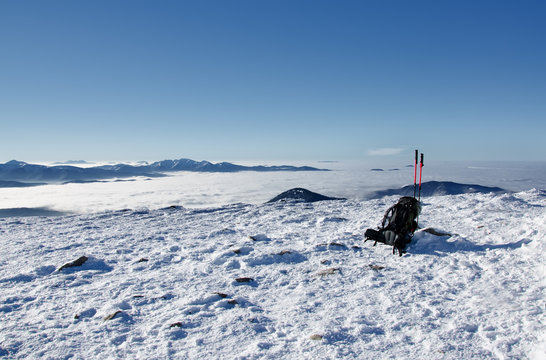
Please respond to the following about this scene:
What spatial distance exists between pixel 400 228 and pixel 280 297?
5283mm

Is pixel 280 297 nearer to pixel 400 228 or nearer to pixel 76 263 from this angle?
pixel 400 228

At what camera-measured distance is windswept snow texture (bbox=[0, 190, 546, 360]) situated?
489 centimetres

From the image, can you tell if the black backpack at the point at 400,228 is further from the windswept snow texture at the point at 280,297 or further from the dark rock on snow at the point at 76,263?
the dark rock on snow at the point at 76,263

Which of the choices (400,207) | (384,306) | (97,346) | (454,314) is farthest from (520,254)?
(97,346)

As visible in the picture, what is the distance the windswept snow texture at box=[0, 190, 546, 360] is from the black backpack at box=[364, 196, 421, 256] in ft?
1.11

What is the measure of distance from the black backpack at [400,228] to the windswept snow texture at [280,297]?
1.11 ft

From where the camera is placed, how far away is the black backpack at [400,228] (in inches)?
Answer: 384

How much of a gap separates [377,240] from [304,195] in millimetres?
111025

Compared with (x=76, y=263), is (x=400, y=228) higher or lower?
higher

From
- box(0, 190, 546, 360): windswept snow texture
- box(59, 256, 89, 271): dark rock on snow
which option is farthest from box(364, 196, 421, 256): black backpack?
box(59, 256, 89, 271): dark rock on snow

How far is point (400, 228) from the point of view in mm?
9977

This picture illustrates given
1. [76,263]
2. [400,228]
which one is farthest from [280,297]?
[76,263]

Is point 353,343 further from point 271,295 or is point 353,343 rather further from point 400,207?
point 400,207

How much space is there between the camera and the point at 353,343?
16.2 feet
